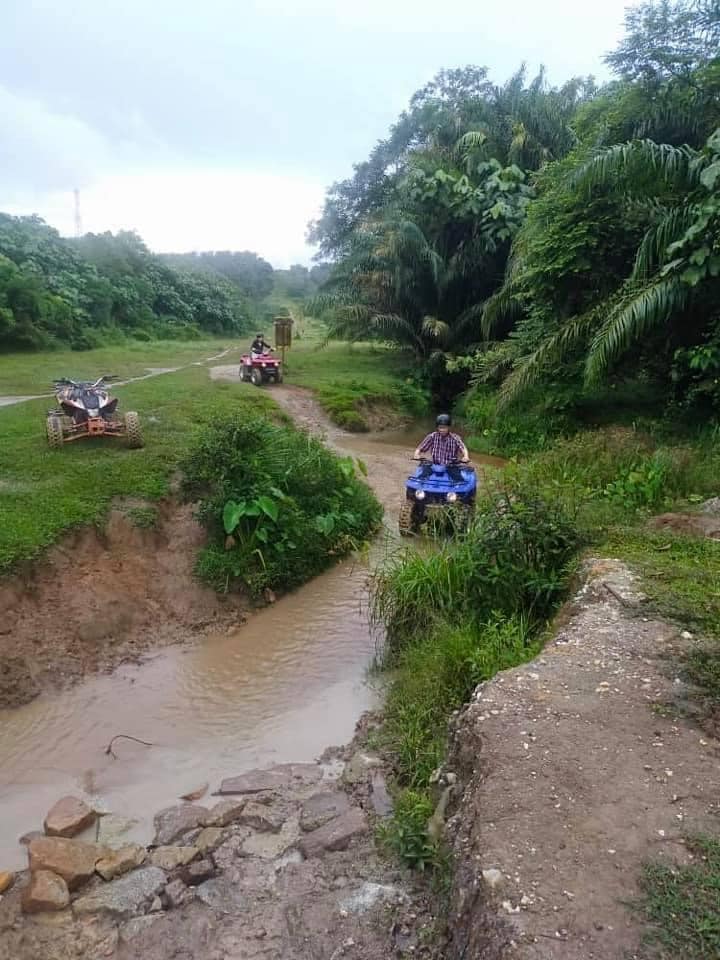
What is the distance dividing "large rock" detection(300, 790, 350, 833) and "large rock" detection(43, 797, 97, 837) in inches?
53.1

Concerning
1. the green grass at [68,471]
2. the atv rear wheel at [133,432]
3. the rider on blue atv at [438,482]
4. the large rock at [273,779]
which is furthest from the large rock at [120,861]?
the atv rear wheel at [133,432]

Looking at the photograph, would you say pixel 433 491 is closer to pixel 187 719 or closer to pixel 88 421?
pixel 187 719

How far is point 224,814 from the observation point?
4.18 m

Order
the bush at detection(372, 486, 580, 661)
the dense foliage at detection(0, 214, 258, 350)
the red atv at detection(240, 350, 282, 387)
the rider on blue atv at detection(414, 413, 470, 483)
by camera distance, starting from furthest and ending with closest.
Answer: the dense foliage at detection(0, 214, 258, 350) < the red atv at detection(240, 350, 282, 387) < the rider on blue atv at detection(414, 413, 470, 483) < the bush at detection(372, 486, 580, 661)

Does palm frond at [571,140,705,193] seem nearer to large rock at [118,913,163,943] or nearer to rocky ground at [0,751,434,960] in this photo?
rocky ground at [0,751,434,960]

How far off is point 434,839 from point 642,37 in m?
12.5

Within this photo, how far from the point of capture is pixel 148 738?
533 cm

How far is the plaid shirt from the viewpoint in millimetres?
9227

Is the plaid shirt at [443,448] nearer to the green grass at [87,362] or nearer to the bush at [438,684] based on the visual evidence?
the bush at [438,684]

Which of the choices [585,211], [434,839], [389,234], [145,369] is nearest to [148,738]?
[434,839]

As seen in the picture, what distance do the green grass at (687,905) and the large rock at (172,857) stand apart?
245cm

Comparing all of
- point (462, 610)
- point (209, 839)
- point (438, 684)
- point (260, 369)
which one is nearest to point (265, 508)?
point (462, 610)

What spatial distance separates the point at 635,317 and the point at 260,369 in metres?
10.5

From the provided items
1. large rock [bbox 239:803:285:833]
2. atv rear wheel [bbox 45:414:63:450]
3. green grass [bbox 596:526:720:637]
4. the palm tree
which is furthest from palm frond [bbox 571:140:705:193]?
large rock [bbox 239:803:285:833]
